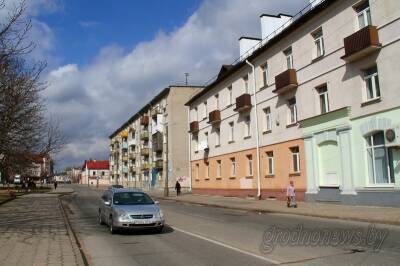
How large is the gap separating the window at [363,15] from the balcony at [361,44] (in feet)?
3.04

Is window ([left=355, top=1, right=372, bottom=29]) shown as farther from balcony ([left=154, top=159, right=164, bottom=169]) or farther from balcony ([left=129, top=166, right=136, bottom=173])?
balcony ([left=129, top=166, right=136, bottom=173])

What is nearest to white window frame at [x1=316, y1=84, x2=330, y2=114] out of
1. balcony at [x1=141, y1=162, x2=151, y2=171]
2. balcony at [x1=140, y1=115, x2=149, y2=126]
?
balcony at [x1=141, y1=162, x2=151, y2=171]

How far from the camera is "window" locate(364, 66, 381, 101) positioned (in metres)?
20.6

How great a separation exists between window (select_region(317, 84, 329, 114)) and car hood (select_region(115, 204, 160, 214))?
13.5 metres

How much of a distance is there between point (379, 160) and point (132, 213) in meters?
12.3

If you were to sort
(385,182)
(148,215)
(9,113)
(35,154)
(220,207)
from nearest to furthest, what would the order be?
(148,215), (9,113), (385,182), (35,154), (220,207)

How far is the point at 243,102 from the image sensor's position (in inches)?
1312

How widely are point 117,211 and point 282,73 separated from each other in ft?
55.8

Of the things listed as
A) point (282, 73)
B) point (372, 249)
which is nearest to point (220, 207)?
point (282, 73)

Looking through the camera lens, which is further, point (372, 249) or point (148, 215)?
point (148, 215)

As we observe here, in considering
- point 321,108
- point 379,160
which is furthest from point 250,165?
point 379,160

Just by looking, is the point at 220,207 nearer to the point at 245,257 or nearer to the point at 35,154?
the point at 35,154

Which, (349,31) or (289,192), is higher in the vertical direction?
(349,31)

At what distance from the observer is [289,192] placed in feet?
76.6
